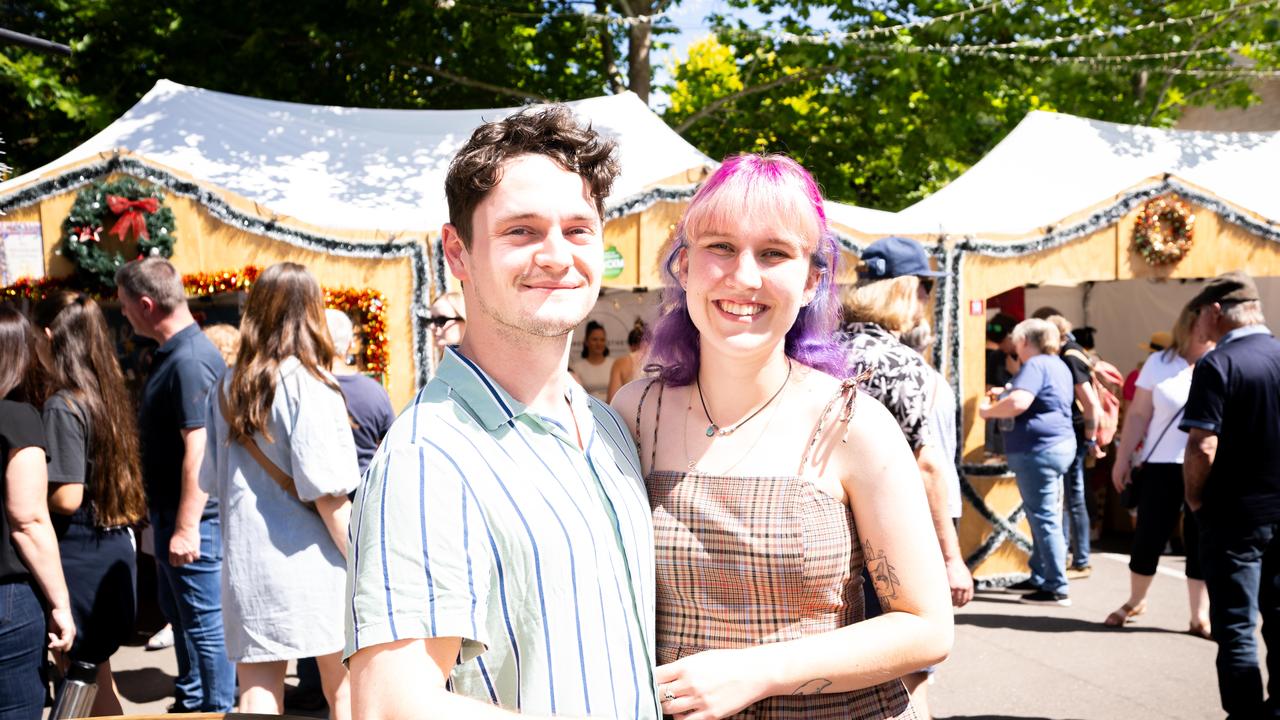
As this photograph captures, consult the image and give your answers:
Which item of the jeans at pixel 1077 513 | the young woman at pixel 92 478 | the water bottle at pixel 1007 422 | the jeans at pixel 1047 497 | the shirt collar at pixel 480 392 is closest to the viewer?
the shirt collar at pixel 480 392

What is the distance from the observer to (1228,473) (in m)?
3.84

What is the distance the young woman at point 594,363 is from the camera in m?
9.77

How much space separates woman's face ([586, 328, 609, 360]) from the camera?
977 centimetres

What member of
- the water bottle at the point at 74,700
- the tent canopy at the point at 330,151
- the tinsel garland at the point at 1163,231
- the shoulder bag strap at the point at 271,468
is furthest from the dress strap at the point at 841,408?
the tinsel garland at the point at 1163,231

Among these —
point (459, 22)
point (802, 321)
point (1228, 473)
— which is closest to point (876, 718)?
point (802, 321)

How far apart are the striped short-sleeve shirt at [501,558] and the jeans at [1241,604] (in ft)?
10.6

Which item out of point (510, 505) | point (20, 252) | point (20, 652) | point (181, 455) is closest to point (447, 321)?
point (181, 455)

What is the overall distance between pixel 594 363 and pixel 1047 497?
4.65 m

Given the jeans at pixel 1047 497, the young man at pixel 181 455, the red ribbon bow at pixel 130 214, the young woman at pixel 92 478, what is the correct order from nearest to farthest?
the young woman at pixel 92 478 < the young man at pixel 181 455 < the red ribbon bow at pixel 130 214 < the jeans at pixel 1047 497

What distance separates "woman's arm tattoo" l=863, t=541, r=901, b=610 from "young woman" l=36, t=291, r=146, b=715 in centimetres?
286

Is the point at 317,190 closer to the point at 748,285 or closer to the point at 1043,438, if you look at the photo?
the point at 1043,438

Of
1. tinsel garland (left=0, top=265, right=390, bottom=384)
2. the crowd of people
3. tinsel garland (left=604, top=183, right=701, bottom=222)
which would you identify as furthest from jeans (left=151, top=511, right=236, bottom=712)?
tinsel garland (left=604, top=183, right=701, bottom=222)

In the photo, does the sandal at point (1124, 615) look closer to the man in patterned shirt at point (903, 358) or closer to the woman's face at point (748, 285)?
the man in patterned shirt at point (903, 358)

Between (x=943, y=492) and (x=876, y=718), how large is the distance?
1.53 metres
